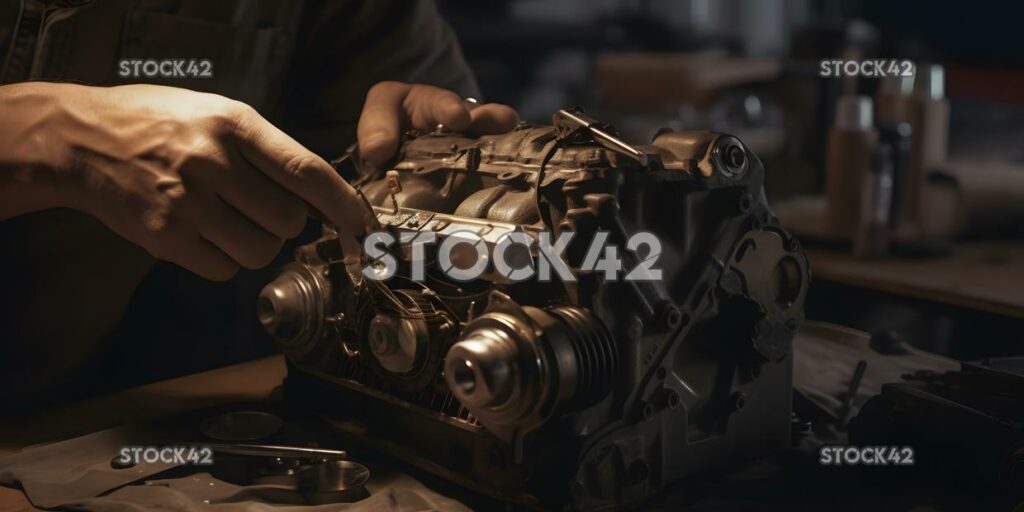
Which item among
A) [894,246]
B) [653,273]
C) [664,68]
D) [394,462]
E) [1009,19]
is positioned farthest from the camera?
[1009,19]

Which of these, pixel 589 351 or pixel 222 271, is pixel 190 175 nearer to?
pixel 222 271

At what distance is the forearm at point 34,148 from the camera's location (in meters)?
1.37

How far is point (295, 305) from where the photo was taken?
1.44m

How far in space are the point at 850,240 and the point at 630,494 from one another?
1.30 m

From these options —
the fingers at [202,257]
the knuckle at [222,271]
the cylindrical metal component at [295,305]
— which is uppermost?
the fingers at [202,257]

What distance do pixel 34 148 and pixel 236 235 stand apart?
303 millimetres

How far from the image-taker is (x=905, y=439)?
129cm

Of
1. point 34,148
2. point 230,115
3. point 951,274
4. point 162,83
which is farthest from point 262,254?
point 951,274

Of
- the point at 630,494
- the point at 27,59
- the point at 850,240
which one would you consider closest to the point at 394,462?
the point at 630,494

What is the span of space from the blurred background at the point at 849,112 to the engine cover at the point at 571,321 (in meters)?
0.44

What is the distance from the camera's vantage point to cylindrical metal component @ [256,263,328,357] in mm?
1438

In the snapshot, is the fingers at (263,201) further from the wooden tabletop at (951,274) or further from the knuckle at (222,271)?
the wooden tabletop at (951,274)

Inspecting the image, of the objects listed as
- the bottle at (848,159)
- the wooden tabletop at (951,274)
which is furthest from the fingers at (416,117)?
the bottle at (848,159)

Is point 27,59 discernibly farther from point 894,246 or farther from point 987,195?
point 987,195
